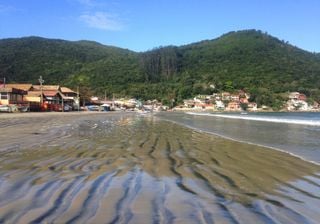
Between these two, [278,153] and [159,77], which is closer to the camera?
[278,153]

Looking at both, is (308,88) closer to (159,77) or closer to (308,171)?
(159,77)

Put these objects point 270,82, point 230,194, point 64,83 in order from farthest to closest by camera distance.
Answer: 1. point 270,82
2. point 64,83
3. point 230,194

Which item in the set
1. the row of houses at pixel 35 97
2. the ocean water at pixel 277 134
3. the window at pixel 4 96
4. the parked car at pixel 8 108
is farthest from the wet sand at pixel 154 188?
Result: the window at pixel 4 96

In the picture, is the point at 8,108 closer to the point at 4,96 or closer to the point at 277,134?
the point at 4,96

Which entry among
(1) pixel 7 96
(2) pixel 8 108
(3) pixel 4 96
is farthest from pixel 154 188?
(3) pixel 4 96

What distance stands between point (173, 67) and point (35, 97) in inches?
4355

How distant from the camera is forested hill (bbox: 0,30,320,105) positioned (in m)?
150

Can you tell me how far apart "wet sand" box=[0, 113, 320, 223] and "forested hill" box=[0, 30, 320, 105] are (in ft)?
417

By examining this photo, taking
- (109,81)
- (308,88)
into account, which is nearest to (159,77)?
(109,81)

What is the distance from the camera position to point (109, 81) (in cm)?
16162

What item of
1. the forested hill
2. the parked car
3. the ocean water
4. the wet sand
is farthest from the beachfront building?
the forested hill

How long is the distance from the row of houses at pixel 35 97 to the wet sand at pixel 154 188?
178 feet

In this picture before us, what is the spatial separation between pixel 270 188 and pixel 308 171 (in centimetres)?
263

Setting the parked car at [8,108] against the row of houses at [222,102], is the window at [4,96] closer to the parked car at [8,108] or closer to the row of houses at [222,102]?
the parked car at [8,108]
